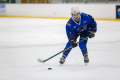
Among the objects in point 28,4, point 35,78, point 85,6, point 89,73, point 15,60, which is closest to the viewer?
point 35,78

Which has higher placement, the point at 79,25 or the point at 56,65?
the point at 79,25

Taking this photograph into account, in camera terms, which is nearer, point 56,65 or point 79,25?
point 79,25

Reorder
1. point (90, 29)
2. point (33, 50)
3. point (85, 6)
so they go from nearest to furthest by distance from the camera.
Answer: point (90, 29), point (33, 50), point (85, 6)

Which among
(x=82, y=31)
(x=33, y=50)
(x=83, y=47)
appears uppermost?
(x=82, y=31)

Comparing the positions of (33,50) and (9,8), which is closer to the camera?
(33,50)

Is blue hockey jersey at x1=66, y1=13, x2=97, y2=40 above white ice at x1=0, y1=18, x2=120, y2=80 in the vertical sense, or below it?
above

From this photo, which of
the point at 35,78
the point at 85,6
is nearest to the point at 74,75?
the point at 35,78

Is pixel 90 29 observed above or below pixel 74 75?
above

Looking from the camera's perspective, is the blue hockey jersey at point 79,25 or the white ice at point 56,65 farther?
the blue hockey jersey at point 79,25

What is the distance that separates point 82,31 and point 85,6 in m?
9.59

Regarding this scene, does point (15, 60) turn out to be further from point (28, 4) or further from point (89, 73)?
point (28, 4)

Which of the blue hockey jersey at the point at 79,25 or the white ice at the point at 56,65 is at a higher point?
the blue hockey jersey at the point at 79,25

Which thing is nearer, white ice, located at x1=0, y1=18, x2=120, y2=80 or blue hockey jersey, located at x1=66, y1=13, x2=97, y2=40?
white ice, located at x1=0, y1=18, x2=120, y2=80

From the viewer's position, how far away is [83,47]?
363 centimetres
